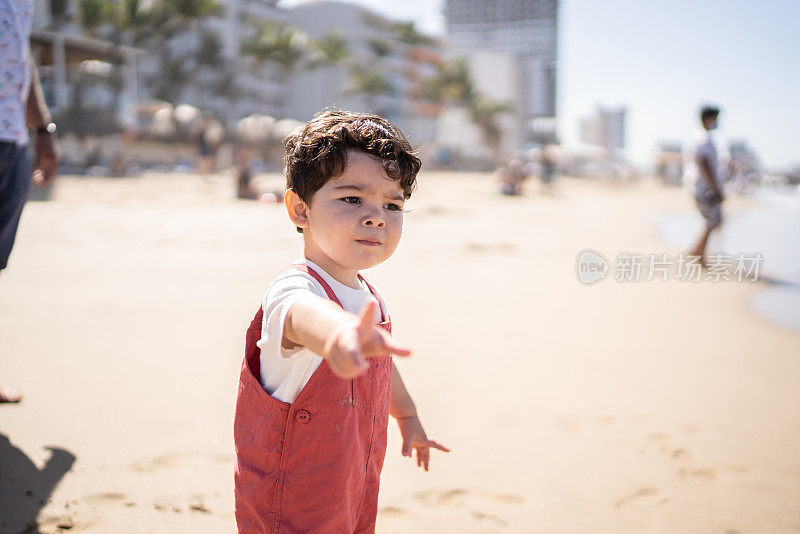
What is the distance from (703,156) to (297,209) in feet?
21.0

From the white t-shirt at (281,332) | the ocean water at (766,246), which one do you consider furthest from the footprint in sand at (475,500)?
the ocean water at (766,246)

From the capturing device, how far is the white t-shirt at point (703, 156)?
6.61 m

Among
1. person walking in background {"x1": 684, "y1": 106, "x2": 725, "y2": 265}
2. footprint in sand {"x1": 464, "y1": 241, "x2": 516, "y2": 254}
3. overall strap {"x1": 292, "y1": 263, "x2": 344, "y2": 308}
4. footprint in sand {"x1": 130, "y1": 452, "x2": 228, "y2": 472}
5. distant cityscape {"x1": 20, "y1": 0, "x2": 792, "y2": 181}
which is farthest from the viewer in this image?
distant cityscape {"x1": 20, "y1": 0, "x2": 792, "y2": 181}

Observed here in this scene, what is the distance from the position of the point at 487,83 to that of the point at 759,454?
92.4m

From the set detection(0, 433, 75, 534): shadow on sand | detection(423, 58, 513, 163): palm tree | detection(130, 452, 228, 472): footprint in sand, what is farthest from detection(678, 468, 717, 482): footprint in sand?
detection(423, 58, 513, 163): palm tree

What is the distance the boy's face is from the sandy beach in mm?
1012

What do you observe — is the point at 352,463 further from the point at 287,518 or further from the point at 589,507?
the point at 589,507

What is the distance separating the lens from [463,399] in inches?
115

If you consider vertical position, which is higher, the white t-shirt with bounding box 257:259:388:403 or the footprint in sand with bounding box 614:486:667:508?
the white t-shirt with bounding box 257:259:388:403

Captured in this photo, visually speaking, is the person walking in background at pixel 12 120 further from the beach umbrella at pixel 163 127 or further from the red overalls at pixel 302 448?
the beach umbrella at pixel 163 127

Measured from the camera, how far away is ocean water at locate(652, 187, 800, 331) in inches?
209

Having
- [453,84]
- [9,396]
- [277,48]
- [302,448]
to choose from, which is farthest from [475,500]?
[453,84]

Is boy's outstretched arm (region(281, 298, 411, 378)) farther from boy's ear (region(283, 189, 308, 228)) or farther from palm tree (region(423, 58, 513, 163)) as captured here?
palm tree (region(423, 58, 513, 163))

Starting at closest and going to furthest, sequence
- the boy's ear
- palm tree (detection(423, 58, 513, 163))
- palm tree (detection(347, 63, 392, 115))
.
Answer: the boy's ear → palm tree (detection(347, 63, 392, 115)) → palm tree (detection(423, 58, 513, 163))
